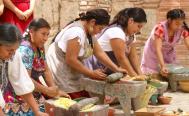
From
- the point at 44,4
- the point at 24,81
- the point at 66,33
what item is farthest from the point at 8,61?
the point at 44,4

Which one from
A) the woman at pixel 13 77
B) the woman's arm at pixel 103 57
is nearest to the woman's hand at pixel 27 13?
the woman's arm at pixel 103 57

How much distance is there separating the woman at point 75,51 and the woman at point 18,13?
378 millimetres

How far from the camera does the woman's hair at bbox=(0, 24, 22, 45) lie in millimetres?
3502

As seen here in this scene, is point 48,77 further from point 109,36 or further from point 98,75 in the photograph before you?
point 109,36

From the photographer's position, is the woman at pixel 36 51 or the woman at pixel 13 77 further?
the woman at pixel 36 51

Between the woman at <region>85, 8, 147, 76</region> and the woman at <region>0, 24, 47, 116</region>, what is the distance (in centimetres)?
176

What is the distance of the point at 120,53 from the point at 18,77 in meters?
2.06

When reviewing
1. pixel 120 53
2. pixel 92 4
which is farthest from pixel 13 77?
pixel 92 4

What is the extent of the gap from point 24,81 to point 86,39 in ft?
4.83

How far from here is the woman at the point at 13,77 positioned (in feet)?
11.6

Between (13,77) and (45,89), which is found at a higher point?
(13,77)

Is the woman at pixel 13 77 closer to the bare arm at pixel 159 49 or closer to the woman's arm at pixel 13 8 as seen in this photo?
the woman's arm at pixel 13 8

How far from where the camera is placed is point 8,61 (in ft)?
12.1

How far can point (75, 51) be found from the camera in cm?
500
